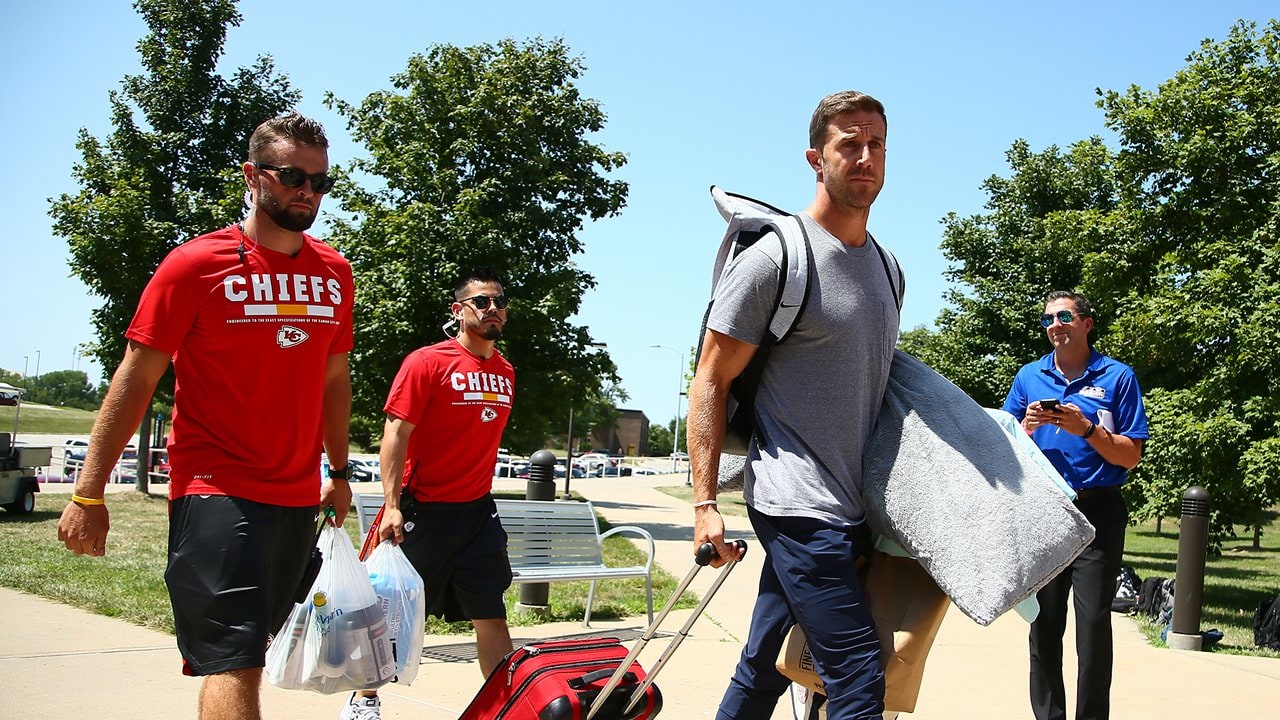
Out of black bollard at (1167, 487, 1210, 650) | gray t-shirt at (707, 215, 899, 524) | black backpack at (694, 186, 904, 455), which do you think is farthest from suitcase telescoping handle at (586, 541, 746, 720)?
black bollard at (1167, 487, 1210, 650)

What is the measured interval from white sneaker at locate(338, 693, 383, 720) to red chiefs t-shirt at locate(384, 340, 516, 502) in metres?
0.91

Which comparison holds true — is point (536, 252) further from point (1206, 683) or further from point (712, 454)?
point (712, 454)

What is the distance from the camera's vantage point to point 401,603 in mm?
4574

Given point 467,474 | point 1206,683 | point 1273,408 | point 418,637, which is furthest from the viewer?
point 1273,408

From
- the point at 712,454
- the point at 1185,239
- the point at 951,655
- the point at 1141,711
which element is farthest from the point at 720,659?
the point at 1185,239

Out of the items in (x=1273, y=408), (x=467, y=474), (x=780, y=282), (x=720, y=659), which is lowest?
(x=720, y=659)

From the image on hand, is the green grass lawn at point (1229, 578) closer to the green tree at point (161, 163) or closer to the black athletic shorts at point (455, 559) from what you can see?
the black athletic shorts at point (455, 559)

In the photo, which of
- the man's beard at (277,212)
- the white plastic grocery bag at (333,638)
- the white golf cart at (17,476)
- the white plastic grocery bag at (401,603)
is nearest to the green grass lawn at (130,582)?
the white golf cart at (17,476)

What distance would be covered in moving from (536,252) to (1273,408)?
44.5 feet

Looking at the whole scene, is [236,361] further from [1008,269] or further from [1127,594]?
[1008,269]

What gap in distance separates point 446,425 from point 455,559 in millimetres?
619

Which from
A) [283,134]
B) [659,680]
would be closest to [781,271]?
[283,134]

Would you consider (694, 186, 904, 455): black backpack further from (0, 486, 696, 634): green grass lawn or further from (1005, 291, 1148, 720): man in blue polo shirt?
(0, 486, 696, 634): green grass lawn

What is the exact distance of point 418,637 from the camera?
4.57 metres
